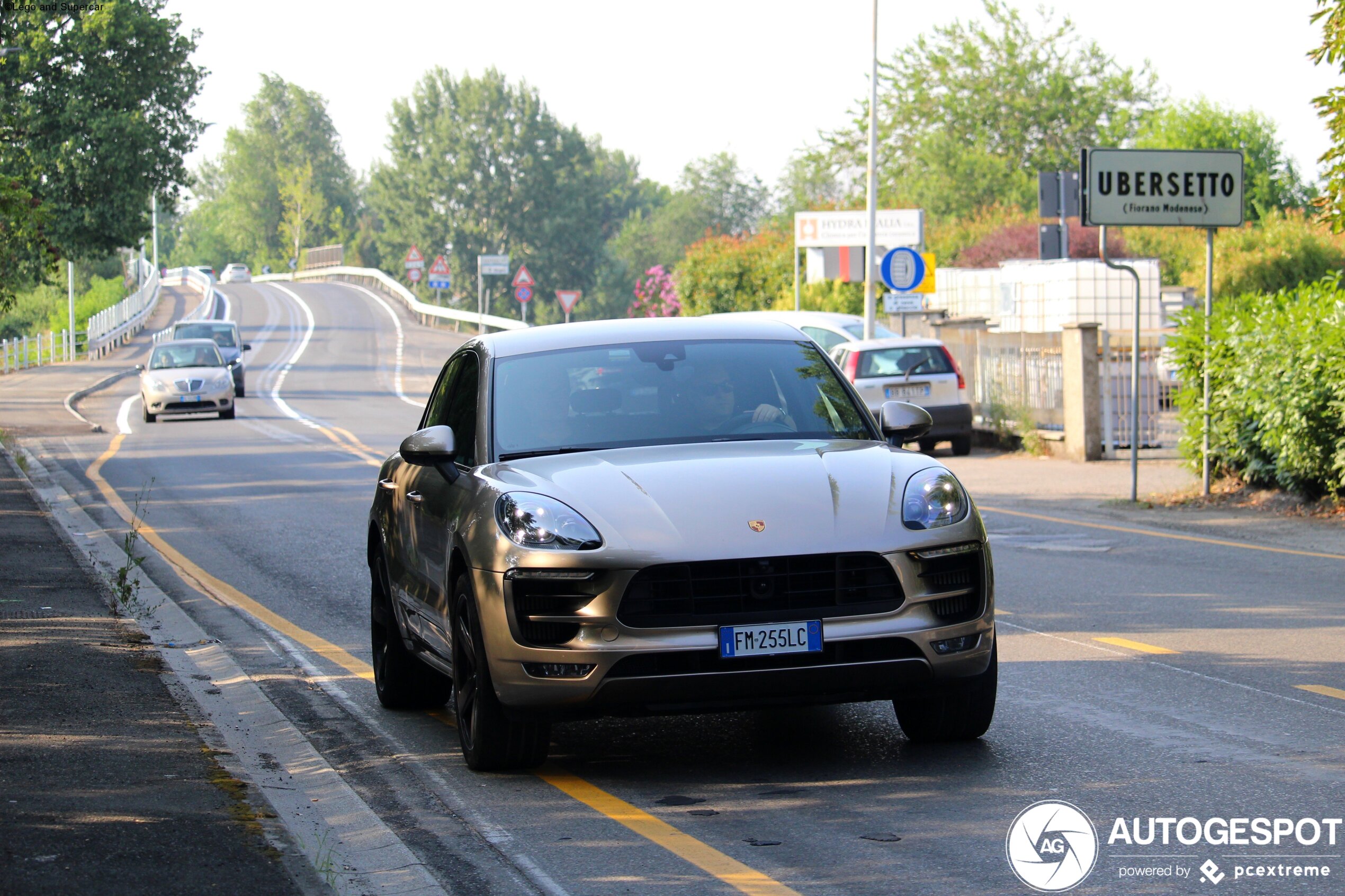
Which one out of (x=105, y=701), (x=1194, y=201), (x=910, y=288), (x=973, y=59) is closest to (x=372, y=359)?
(x=910, y=288)

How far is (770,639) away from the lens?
5.84 m

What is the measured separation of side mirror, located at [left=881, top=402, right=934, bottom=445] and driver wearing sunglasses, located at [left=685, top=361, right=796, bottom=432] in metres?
0.49

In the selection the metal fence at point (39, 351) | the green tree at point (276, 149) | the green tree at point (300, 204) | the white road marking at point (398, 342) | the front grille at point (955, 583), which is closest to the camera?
the front grille at point (955, 583)

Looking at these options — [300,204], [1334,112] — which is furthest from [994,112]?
[300,204]

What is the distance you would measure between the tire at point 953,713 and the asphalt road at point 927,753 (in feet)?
0.28

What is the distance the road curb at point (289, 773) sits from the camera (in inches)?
202

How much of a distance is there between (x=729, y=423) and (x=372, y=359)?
5129 centimetres

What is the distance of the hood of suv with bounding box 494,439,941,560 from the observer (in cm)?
586

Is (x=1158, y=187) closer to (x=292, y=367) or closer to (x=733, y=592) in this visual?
(x=733, y=592)

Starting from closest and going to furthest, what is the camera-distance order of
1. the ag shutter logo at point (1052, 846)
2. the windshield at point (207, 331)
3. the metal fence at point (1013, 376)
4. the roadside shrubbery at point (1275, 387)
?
the ag shutter logo at point (1052, 846) → the roadside shrubbery at point (1275, 387) → the metal fence at point (1013, 376) → the windshield at point (207, 331)

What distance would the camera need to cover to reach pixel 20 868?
15.9 feet

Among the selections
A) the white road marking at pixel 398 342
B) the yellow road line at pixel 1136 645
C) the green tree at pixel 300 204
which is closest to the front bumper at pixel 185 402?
the white road marking at pixel 398 342

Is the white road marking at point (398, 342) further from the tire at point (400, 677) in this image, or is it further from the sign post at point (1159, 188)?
the tire at point (400, 677)

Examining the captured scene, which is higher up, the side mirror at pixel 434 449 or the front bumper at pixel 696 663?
the side mirror at pixel 434 449
